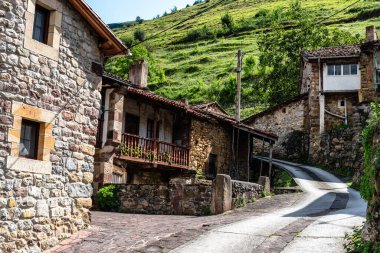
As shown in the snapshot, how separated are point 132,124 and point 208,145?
480 centimetres

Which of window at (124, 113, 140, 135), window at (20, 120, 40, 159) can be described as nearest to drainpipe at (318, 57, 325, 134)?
window at (124, 113, 140, 135)

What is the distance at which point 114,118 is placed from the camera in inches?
631

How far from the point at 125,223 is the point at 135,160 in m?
6.53

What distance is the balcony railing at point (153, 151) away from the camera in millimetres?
17844

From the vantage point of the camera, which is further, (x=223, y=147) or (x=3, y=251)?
(x=223, y=147)

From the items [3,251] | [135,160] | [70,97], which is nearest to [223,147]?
[135,160]

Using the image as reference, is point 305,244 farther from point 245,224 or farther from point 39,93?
point 39,93

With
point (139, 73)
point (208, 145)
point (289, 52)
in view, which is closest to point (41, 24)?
point (208, 145)

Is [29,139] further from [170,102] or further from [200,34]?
[200,34]

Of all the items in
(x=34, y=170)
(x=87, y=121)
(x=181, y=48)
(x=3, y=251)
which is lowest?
(x=3, y=251)

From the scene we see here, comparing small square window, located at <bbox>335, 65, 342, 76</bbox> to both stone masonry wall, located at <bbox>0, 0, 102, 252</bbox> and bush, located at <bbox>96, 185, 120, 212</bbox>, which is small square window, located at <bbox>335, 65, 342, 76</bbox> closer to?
bush, located at <bbox>96, 185, 120, 212</bbox>

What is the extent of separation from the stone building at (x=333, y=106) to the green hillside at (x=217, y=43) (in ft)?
41.4

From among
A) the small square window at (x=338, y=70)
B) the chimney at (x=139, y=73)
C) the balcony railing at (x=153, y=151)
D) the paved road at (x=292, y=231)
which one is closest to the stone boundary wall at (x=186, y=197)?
the paved road at (x=292, y=231)

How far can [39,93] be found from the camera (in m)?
9.38
